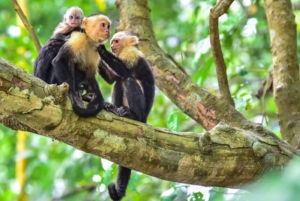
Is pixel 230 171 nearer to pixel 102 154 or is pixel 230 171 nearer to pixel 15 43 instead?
pixel 102 154

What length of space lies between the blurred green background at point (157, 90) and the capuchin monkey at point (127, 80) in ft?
0.53

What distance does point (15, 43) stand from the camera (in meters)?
4.30

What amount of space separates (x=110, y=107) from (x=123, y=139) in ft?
1.80

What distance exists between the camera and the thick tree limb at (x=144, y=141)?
1.42 m

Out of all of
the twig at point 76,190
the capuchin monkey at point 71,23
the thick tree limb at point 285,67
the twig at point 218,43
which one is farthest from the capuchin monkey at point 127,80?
the twig at point 76,190

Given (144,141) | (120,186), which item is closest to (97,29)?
(120,186)

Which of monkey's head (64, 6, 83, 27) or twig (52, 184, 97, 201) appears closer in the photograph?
monkey's head (64, 6, 83, 27)

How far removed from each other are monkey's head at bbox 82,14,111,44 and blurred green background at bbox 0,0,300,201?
1.92ft

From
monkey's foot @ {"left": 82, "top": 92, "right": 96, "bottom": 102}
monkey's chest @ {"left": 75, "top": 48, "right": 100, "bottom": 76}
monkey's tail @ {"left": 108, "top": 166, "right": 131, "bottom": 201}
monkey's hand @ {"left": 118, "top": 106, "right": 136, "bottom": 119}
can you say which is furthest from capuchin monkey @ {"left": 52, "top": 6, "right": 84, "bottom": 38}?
monkey's tail @ {"left": 108, "top": 166, "right": 131, "bottom": 201}

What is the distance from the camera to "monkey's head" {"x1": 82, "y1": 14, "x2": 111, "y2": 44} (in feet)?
7.97

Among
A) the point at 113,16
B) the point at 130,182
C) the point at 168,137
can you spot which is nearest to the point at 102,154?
the point at 168,137

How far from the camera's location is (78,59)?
7.76 ft

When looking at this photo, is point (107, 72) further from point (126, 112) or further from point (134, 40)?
point (126, 112)

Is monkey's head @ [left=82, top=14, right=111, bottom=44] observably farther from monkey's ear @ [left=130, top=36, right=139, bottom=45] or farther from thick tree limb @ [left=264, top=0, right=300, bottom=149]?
thick tree limb @ [left=264, top=0, right=300, bottom=149]
